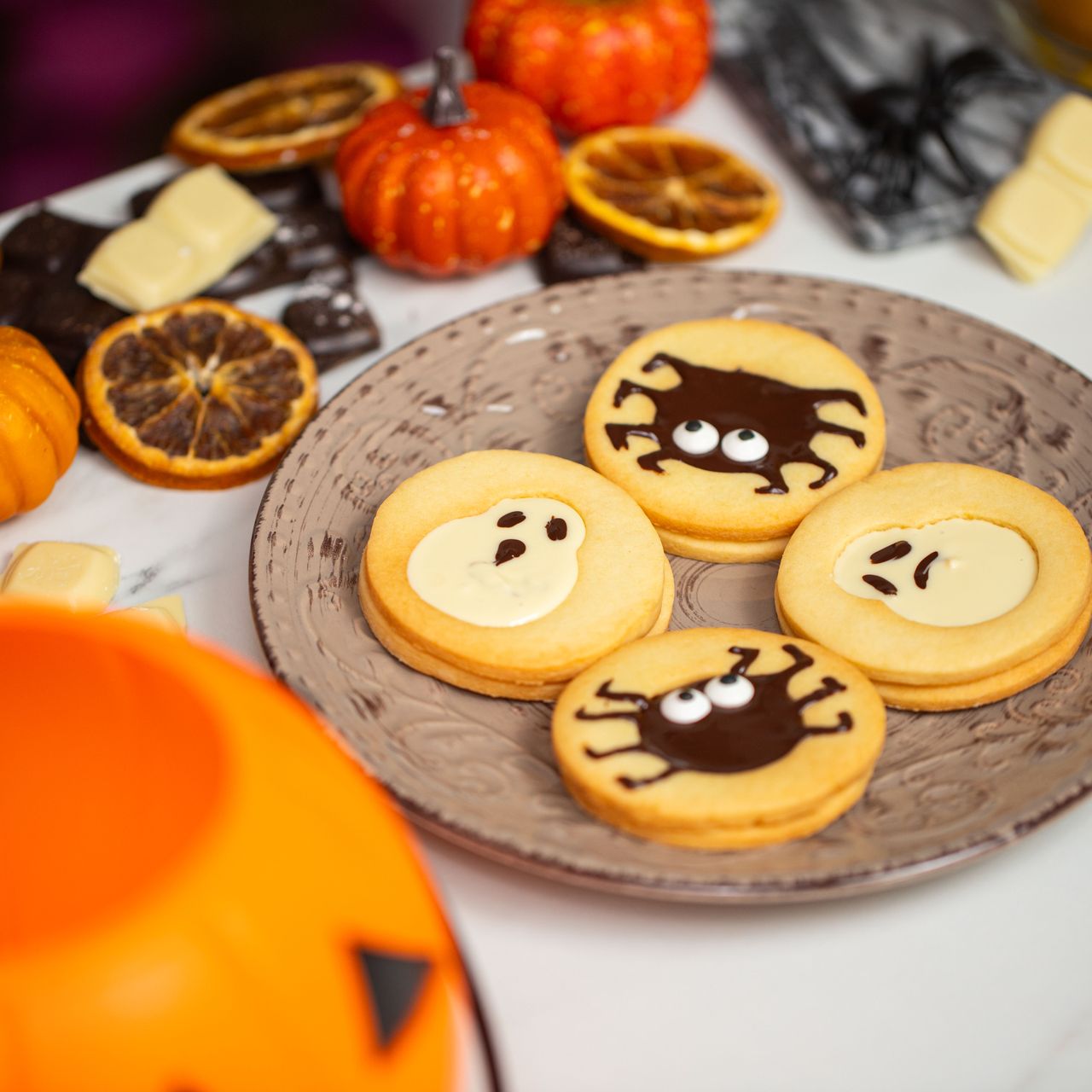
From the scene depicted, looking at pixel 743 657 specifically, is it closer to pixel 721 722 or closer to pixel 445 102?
pixel 721 722

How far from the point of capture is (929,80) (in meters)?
1.85

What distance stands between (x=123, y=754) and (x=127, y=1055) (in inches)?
7.0

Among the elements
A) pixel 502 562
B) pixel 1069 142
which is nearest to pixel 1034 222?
pixel 1069 142

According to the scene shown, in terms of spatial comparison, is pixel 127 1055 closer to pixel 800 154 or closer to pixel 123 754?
pixel 123 754

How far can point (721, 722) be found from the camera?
100 centimetres

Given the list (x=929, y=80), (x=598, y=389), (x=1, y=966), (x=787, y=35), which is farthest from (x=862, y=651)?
(x=787, y=35)

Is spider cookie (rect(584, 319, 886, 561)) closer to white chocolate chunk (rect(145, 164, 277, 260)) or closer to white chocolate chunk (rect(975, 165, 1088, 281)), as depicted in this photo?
white chocolate chunk (rect(975, 165, 1088, 281))

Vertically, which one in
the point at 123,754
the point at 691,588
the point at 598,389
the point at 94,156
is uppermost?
the point at 123,754

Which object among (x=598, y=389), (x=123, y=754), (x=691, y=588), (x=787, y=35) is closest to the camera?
(x=123, y=754)

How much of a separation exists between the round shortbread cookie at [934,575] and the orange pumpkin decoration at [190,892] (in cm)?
51

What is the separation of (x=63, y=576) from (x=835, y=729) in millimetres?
800

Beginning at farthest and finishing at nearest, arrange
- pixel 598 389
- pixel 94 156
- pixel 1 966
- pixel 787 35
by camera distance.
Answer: pixel 94 156, pixel 787 35, pixel 598 389, pixel 1 966

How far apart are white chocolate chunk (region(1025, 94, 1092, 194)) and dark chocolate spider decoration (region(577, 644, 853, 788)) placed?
1.04 m

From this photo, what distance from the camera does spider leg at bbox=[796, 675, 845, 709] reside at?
1015mm
